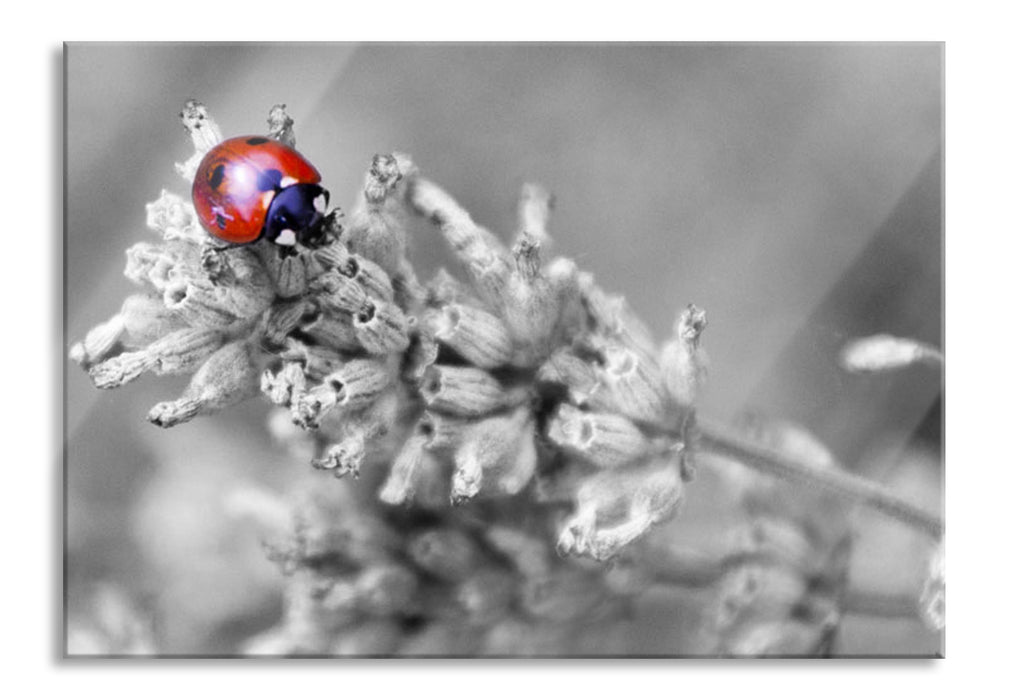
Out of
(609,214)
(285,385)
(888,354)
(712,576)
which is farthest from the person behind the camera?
(609,214)

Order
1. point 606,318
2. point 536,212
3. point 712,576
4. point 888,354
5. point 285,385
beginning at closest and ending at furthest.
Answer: point 285,385 < point 606,318 < point 536,212 < point 888,354 < point 712,576

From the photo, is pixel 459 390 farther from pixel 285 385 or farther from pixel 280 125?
pixel 280 125

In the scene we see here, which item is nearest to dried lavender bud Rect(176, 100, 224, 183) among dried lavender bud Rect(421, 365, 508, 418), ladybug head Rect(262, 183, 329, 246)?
ladybug head Rect(262, 183, 329, 246)

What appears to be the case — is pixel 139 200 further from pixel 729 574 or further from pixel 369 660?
pixel 729 574

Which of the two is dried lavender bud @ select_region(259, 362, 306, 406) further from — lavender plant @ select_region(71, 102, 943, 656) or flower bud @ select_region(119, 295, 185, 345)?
flower bud @ select_region(119, 295, 185, 345)

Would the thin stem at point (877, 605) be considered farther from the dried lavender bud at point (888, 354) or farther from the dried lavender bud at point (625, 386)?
the dried lavender bud at point (625, 386)

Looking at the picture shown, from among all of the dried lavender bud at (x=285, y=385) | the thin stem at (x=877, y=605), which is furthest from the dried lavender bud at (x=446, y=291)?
the thin stem at (x=877, y=605)

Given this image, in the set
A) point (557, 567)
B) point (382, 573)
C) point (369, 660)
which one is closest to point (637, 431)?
point (557, 567)
